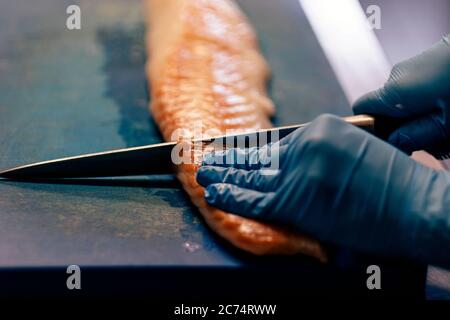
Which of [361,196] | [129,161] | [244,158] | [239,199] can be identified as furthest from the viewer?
[129,161]

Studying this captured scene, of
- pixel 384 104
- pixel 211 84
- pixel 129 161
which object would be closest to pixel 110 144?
pixel 129 161

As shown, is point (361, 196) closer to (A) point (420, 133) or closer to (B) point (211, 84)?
(A) point (420, 133)

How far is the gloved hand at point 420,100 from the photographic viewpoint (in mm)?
2211

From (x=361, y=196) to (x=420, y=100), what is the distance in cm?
68

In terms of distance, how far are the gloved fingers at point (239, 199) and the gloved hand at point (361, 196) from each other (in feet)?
0.10

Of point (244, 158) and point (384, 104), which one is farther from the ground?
point (384, 104)

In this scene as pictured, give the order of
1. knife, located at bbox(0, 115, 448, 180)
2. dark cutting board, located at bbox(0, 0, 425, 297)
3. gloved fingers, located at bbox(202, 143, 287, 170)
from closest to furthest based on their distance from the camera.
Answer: dark cutting board, located at bbox(0, 0, 425, 297)
gloved fingers, located at bbox(202, 143, 287, 170)
knife, located at bbox(0, 115, 448, 180)

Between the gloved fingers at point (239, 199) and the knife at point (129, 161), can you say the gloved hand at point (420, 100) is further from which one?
the gloved fingers at point (239, 199)

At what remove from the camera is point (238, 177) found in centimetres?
198

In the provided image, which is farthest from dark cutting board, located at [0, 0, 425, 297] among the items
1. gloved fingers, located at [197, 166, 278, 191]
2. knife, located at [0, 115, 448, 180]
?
gloved fingers, located at [197, 166, 278, 191]

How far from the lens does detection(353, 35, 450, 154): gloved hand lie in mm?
2211

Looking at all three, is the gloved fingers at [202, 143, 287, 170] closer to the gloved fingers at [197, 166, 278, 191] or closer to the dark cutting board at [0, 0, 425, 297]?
the gloved fingers at [197, 166, 278, 191]

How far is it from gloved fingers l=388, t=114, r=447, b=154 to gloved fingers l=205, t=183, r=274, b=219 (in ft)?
2.26

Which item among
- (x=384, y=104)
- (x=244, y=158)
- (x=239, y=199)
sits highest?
(x=384, y=104)
